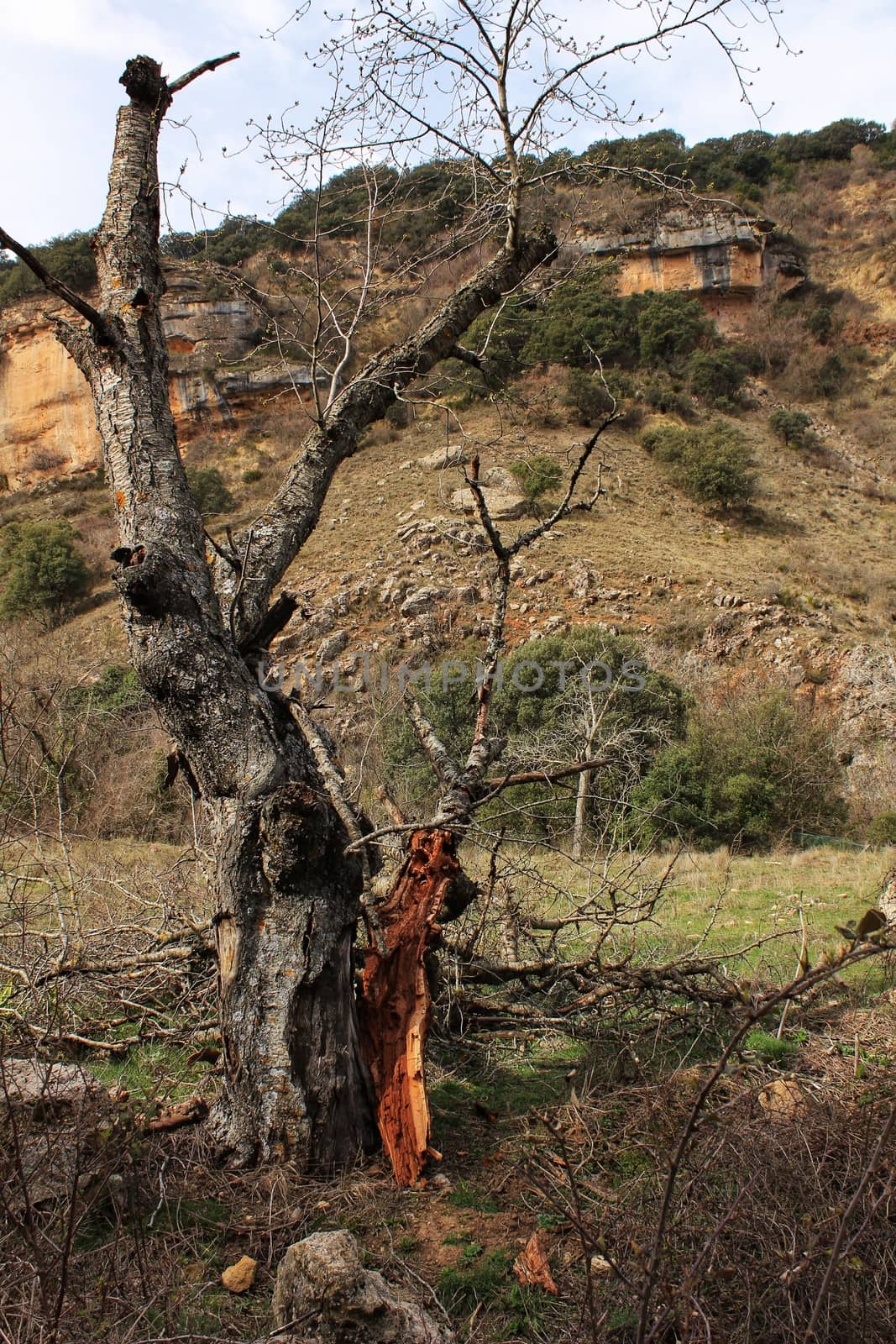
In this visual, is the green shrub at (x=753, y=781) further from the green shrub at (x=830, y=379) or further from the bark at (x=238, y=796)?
the green shrub at (x=830, y=379)

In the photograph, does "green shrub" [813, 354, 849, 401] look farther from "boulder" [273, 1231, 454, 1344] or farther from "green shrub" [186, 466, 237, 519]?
"boulder" [273, 1231, 454, 1344]

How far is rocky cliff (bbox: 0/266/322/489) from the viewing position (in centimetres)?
3394

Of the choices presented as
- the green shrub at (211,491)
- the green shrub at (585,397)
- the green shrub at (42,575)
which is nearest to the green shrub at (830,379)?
the green shrub at (585,397)

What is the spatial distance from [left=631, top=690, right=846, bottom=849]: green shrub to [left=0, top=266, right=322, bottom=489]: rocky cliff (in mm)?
25033

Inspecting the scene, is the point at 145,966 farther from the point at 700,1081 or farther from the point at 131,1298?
the point at 700,1081

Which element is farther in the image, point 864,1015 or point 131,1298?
point 864,1015

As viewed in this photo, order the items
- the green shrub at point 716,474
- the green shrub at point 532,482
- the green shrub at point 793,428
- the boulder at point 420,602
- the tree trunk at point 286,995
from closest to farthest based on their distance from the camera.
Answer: the tree trunk at point 286,995 < the boulder at point 420,602 < the green shrub at point 532,482 < the green shrub at point 716,474 < the green shrub at point 793,428

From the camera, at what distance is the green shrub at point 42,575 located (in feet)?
87.2

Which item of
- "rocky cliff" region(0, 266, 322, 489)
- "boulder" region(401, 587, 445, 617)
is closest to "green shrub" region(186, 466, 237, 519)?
"rocky cliff" region(0, 266, 322, 489)

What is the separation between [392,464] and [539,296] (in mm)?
24923

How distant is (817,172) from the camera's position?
42.7m

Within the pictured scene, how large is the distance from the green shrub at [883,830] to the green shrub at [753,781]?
3.88 feet

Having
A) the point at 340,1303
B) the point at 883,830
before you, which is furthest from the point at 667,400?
the point at 340,1303

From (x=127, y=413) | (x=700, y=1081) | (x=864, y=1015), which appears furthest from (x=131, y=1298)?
(x=864, y=1015)
